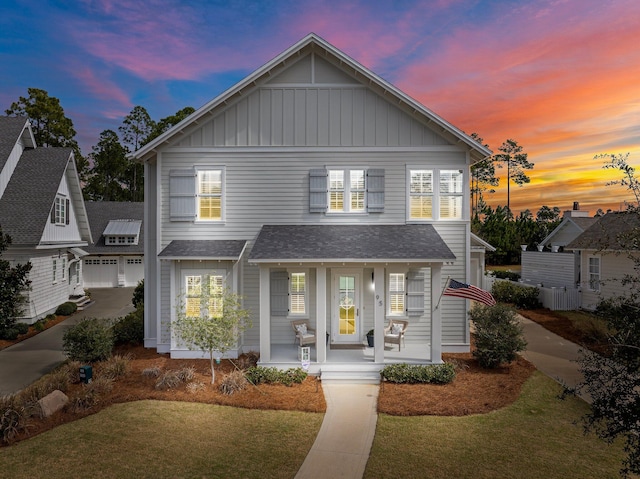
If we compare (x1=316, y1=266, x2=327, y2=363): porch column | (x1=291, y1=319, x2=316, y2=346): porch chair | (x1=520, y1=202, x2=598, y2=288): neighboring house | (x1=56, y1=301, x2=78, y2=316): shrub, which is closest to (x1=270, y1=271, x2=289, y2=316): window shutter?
(x1=291, y1=319, x2=316, y2=346): porch chair

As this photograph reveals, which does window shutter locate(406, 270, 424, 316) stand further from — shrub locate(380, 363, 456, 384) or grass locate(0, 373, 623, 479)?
grass locate(0, 373, 623, 479)

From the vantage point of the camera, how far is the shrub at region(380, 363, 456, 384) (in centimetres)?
1081

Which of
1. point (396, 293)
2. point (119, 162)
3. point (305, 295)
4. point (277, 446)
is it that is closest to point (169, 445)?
point (277, 446)

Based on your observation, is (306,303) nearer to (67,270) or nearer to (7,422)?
(7,422)

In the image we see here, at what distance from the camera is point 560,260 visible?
23.4 meters

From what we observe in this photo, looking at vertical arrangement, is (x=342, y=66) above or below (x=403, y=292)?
above

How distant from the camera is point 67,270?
2316cm

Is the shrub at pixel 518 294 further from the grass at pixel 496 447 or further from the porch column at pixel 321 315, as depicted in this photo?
the porch column at pixel 321 315

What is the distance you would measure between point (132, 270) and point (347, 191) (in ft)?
79.6

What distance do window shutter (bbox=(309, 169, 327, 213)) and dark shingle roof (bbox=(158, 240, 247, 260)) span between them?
2903 millimetres

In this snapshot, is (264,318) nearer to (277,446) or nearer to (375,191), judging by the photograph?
Result: (277,446)

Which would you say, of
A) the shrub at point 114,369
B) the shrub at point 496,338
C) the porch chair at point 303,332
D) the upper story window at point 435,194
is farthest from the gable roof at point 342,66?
the porch chair at point 303,332

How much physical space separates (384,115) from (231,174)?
5981 mm

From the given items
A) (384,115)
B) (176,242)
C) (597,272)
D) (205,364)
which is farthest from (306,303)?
(597,272)
